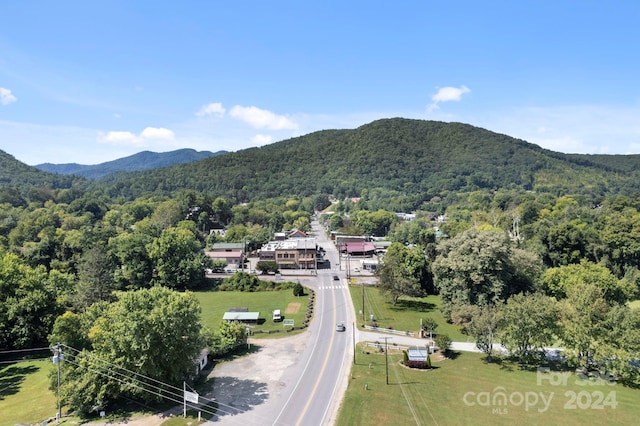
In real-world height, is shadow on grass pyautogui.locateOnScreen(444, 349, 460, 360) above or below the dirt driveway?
below

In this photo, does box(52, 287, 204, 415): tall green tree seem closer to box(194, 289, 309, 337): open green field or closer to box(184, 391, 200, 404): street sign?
box(184, 391, 200, 404): street sign

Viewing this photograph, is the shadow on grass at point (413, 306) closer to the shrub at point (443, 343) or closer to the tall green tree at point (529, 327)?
the shrub at point (443, 343)

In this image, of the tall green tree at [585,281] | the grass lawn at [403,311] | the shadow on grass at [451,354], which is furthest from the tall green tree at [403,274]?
the tall green tree at [585,281]

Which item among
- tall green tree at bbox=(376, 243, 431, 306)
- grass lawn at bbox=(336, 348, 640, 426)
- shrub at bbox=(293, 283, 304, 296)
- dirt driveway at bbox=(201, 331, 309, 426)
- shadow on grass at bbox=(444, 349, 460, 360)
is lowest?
grass lawn at bbox=(336, 348, 640, 426)

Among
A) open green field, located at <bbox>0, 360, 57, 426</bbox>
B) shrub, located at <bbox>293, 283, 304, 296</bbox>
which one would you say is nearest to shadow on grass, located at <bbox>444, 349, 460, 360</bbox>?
shrub, located at <bbox>293, 283, 304, 296</bbox>

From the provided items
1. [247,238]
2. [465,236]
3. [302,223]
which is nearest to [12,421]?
[465,236]

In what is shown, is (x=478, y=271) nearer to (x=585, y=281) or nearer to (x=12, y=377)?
(x=585, y=281)

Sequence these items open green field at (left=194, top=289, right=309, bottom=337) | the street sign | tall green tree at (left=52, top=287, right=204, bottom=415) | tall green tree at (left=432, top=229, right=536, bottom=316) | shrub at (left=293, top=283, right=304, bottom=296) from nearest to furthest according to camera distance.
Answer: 1. the street sign
2. tall green tree at (left=52, top=287, right=204, bottom=415)
3. tall green tree at (left=432, top=229, right=536, bottom=316)
4. open green field at (left=194, top=289, right=309, bottom=337)
5. shrub at (left=293, top=283, right=304, bottom=296)
